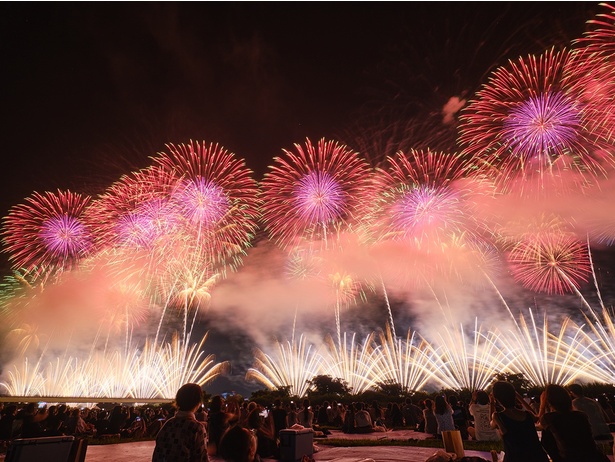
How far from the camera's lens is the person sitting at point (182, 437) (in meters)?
4.64

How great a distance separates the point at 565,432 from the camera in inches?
195

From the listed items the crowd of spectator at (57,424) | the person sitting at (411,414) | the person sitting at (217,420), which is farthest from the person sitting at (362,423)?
the person sitting at (217,420)

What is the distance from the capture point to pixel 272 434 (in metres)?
10.5

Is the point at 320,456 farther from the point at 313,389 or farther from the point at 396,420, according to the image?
the point at 313,389

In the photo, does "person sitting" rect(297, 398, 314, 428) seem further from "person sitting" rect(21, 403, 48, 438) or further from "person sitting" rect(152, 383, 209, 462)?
"person sitting" rect(152, 383, 209, 462)

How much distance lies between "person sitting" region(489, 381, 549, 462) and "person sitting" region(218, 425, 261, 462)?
3.61m

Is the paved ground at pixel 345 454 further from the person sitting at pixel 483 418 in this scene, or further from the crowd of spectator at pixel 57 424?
the crowd of spectator at pixel 57 424

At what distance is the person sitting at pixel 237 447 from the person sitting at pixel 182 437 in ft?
2.19

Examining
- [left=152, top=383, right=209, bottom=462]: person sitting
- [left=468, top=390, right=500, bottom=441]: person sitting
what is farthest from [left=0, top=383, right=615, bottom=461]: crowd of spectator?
[left=152, top=383, right=209, bottom=462]: person sitting

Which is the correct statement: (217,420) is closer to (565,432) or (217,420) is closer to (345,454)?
(345,454)

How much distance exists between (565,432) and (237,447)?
173 inches

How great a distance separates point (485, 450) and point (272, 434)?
5.89 m

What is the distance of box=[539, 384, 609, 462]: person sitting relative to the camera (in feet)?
15.8

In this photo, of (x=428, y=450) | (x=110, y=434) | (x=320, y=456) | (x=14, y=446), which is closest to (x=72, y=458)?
(x=14, y=446)
